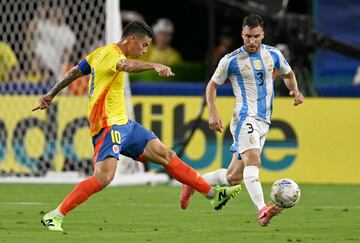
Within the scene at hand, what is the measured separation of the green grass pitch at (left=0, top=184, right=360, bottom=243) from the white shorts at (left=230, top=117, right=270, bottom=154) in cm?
73

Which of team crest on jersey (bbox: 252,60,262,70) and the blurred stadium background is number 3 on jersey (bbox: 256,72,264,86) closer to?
team crest on jersey (bbox: 252,60,262,70)

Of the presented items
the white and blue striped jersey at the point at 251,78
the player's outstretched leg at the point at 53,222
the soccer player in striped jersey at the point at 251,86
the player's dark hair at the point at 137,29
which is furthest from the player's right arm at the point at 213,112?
the player's outstretched leg at the point at 53,222

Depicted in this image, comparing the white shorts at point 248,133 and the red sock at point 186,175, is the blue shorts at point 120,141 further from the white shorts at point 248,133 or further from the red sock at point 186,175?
the white shorts at point 248,133

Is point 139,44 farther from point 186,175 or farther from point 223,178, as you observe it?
point 223,178

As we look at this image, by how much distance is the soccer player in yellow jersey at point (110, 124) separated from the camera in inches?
428

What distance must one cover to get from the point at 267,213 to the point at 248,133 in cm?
104

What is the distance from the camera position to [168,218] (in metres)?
12.1

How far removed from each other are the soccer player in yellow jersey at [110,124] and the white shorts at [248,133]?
619 mm

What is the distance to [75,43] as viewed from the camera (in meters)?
18.7

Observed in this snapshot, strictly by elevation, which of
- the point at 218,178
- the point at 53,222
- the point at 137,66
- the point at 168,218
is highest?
the point at 137,66

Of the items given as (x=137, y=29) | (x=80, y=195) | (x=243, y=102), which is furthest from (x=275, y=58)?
(x=80, y=195)

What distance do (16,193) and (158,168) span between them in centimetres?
285

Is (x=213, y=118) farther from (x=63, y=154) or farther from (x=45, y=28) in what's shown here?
(x=45, y=28)

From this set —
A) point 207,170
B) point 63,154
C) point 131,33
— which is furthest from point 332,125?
point 131,33
